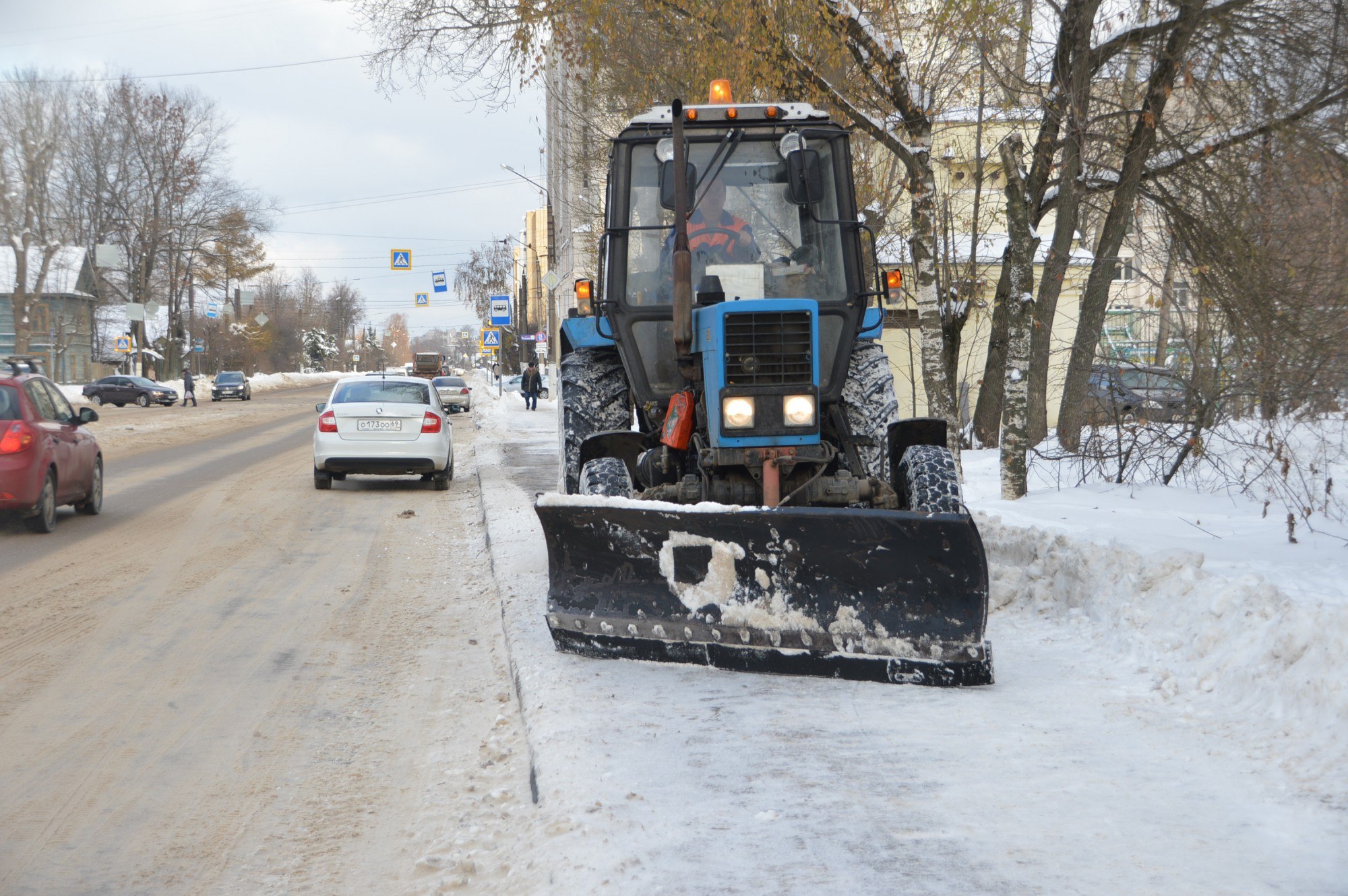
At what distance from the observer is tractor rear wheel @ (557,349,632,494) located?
7.84 m

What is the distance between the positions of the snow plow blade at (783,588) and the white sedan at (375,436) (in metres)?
9.80

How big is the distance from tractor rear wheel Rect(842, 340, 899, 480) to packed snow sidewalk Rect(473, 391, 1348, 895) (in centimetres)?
134

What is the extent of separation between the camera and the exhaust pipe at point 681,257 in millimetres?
6133

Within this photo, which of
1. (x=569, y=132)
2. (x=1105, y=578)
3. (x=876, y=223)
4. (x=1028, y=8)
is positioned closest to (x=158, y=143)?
(x=569, y=132)

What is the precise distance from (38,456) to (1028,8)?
10.3 meters

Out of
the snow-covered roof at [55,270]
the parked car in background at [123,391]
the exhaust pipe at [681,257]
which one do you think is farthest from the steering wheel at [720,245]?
the snow-covered roof at [55,270]

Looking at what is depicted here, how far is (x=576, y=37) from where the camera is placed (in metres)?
12.3

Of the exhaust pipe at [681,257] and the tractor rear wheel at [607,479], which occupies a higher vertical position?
the exhaust pipe at [681,257]

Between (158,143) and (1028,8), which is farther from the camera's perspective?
(158,143)

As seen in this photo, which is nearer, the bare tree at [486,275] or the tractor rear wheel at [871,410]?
the tractor rear wheel at [871,410]

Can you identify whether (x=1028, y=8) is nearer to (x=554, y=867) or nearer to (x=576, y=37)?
(x=576, y=37)

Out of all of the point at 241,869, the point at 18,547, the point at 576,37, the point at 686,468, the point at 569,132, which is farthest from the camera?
the point at 569,132

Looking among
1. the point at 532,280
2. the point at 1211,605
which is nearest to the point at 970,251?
the point at 1211,605

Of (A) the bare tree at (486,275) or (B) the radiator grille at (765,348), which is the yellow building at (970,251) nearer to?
(B) the radiator grille at (765,348)
